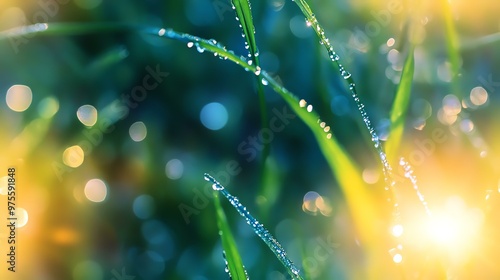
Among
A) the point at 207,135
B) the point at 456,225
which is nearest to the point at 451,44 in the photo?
the point at 456,225

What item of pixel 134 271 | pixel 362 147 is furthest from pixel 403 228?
pixel 134 271

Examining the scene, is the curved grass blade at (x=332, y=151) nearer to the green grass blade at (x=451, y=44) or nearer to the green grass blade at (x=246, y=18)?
the green grass blade at (x=246, y=18)

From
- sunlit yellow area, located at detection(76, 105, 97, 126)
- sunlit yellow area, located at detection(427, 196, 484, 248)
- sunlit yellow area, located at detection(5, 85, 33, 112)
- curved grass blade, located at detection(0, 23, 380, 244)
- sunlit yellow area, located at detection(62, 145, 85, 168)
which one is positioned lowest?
sunlit yellow area, located at detection(427, 196, 484, 248)

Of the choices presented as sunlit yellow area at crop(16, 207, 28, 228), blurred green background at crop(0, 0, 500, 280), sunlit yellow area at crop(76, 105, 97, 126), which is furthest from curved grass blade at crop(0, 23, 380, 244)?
sunlit yellow area at crop(16, 207, 28, 228)

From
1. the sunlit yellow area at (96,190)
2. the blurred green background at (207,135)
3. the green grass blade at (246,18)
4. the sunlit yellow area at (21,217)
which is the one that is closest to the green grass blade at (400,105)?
the blurred green background at (207,135)

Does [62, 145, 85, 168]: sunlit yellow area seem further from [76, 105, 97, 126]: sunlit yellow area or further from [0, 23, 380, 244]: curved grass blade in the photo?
[0, 23, 380, 244]: curved grass blade

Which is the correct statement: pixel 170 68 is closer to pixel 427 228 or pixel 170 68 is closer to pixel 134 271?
pixel 134 271

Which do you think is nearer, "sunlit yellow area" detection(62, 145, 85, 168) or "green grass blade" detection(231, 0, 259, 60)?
"green grass blade" detection(231, 0, 259, 60)

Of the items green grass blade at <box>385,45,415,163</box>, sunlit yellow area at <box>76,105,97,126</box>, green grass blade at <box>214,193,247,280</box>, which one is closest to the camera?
green grass blade at <box>214,193,247,280</box>
